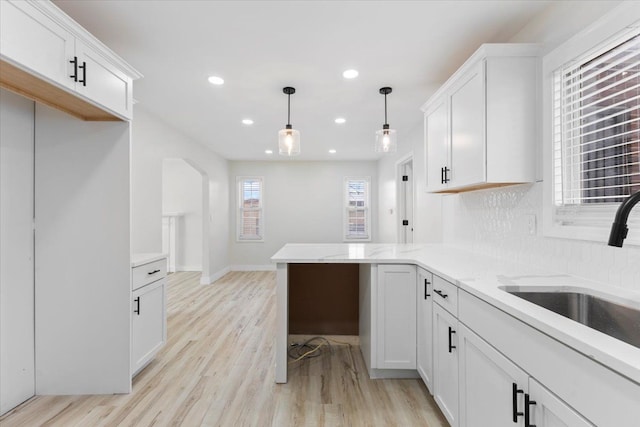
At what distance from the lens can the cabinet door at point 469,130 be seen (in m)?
1.96

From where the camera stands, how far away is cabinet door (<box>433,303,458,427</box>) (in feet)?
5.54

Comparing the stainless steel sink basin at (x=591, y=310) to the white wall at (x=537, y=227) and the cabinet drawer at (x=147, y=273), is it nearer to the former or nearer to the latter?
the white wall at (x=537, y=227)

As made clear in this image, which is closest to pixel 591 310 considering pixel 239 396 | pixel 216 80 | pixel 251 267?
pixel 239 396

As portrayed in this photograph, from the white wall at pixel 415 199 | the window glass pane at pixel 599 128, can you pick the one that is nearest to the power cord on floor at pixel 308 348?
the white wall at pixel 415 199

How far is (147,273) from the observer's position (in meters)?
2.49

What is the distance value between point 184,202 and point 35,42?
19.1 feet

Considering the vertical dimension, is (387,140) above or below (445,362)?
above

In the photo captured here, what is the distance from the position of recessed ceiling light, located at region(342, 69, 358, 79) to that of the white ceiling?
6 centimetres

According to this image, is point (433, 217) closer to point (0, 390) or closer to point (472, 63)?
point (472, 63)

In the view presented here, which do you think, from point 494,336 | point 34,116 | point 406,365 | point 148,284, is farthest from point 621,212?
point 34,116

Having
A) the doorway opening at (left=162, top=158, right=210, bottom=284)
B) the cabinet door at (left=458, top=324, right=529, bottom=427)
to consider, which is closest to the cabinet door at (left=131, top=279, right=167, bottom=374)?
the cabinet door at (left=458, top=324, right=529, bottom=427)

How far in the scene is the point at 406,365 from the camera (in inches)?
91.6

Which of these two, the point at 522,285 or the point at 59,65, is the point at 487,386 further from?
the point at 59,65

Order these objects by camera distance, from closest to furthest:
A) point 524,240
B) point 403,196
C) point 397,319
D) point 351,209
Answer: point 524,240, point 397,319, point 403,196, point 351,209
